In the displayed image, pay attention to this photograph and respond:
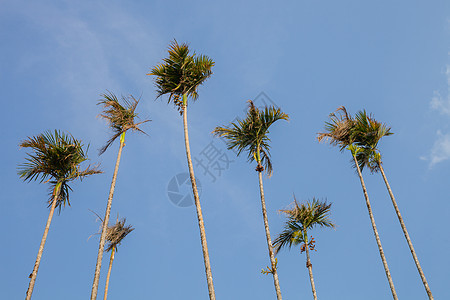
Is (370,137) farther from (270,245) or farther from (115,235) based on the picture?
(115,235)

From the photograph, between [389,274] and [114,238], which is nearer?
[389,274]

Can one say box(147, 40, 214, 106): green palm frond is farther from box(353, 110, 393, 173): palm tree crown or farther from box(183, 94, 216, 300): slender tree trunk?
box(353, 110, 393, 173): palm tree crown

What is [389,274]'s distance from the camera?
1653 centimetres

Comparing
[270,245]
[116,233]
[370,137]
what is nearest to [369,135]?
[370,137]

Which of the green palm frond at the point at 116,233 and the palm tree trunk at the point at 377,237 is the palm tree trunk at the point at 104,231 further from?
the palm tree trunk at the point at 377,237

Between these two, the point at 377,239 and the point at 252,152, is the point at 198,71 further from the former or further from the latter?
the point at 377,239

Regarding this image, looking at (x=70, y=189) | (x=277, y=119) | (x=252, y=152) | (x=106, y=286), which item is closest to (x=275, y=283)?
(x=252, y=152)

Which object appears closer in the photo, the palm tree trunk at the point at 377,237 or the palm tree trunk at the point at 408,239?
the palm tree trunk at the point at 408,239

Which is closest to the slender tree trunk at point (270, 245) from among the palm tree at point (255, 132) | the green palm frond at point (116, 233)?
the palm tree at point (255, 132)

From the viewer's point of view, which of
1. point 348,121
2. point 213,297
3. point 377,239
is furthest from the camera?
point 348,121

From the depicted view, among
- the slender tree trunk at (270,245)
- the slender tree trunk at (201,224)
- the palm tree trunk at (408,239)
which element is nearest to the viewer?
the slender tree trunk at (201,224)

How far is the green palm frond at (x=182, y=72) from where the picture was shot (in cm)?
1644

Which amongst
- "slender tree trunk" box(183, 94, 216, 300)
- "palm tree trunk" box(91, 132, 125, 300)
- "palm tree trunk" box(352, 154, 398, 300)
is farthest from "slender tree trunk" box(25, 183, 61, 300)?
"palm tree trunk" box(352, 154, 398, 300)

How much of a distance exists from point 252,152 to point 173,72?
18.5 ft
